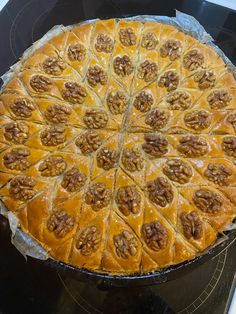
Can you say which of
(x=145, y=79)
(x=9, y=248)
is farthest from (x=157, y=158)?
(x=9, y=248)

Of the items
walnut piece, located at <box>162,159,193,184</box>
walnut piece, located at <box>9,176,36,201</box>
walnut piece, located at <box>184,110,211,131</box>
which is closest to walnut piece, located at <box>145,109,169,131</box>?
walnut piece, located at <box>184,110,211,131</box>

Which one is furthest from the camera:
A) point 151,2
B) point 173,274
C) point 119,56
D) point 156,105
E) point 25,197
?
point 151,2

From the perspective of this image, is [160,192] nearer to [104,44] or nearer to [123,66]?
[123,66]

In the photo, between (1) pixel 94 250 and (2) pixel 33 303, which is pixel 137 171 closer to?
(1) pixel 94 250

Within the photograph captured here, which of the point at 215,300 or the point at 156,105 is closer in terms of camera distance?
the point at 215,300

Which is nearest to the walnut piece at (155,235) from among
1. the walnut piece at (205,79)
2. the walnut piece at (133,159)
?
the walnut piece at (133,159)

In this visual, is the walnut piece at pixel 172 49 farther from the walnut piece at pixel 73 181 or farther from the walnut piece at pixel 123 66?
the walnut piece at pixel 73 181
